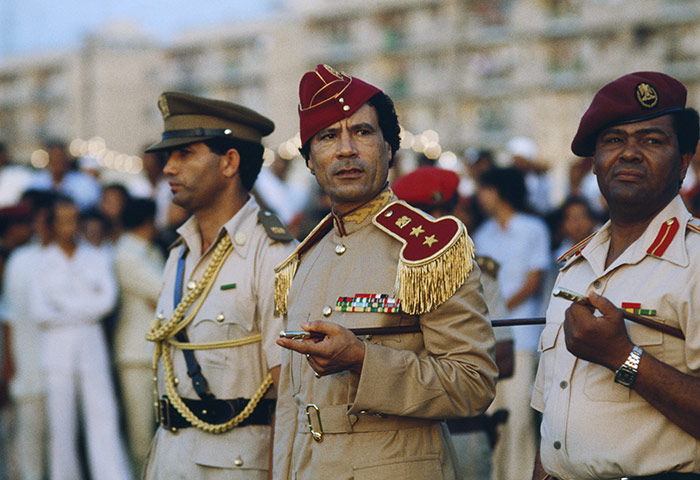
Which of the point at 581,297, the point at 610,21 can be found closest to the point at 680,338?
the point at 581,297

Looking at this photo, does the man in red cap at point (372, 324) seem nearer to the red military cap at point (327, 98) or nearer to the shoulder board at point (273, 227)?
the red military cap at point (327, 98)

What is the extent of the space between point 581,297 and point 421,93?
168 ft

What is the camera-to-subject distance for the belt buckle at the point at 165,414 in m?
4.55

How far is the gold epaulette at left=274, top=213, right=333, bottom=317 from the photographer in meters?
4.02

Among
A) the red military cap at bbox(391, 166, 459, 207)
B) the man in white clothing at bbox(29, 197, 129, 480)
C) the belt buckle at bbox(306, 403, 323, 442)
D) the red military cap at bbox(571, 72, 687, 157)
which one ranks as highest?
the red military cap at bbox(571, 72, 687, 157)

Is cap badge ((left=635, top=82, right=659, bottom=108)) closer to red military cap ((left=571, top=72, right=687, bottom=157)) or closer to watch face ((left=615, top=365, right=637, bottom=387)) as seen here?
red military cap ((left=571, top=72, right=687, bottom=157))

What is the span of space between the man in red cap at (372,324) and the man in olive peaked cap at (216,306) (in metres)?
0.54

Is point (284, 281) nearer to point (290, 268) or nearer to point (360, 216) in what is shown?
point (290, 268)

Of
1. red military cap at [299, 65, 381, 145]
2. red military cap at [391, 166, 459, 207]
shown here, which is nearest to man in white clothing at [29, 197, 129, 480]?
red military cap at [391, 166, 459, 207]

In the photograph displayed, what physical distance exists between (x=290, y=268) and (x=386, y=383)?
907 millimetres

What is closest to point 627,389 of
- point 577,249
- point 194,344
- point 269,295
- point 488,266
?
point 577,249

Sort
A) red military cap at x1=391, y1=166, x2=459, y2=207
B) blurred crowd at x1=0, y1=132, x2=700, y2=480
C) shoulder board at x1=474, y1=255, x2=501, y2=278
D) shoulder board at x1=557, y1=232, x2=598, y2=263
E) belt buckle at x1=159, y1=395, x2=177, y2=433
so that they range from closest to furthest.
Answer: shoulder board at x1=557, y1=232, x2=598, y2=263, belt buckle at x1=159, y1=395, x2=177, y2=433, red military cap at x1=391, y1=166, x2=459, y2=207, shoulder board at x1=474, y1=255, x2=501, y2=278, blurred crowd at x1=0, y1=132, x2=700, y2=480

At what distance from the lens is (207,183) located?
476cm

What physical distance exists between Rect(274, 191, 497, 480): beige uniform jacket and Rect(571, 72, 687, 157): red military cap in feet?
2.30
